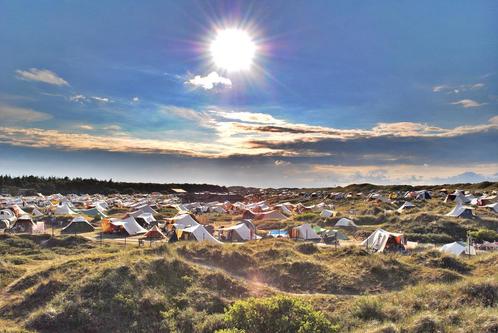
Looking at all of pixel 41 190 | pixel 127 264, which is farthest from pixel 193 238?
pixel 41 190

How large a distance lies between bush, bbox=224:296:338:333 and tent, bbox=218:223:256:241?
93.3 ft

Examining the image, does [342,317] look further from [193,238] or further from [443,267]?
[193,238]

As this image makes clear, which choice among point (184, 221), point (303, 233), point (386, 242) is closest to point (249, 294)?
point (386, 242)

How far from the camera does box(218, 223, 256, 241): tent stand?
42.2m

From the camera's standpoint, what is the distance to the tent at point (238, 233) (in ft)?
138

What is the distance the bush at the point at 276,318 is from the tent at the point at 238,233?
28.4 m

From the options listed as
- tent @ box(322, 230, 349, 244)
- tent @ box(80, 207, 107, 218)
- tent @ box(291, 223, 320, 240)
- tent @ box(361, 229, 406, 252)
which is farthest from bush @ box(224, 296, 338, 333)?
tent @ box(80, 207, 107, 218)

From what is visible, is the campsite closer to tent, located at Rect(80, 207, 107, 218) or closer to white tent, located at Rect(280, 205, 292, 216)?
tent, located at Rect(80, 207, 107, 218)

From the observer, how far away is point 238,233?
42281 mm

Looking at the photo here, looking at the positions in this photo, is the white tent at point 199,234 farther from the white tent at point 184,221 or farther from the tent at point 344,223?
the tent at point 344,223

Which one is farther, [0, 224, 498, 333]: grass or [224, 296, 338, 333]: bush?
[0, 224, 498, 333]: grass

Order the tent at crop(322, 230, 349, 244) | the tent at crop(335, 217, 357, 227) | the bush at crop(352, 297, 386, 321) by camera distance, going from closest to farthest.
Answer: the bush at crop(352, 297, 386, 321) → the tent at crop(322, 230, 349, 244) → the tent at crop(335, 217, 357, 227)

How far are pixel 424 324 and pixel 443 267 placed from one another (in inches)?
560

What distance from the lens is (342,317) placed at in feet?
50.6
